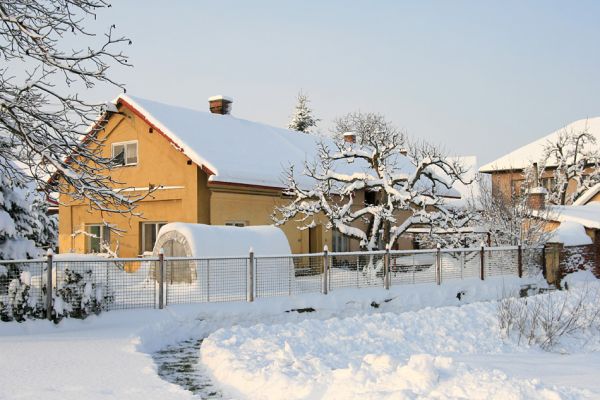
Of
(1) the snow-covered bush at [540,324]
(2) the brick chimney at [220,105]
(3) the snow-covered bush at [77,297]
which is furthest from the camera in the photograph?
(2) the brick chimney at [220,105]

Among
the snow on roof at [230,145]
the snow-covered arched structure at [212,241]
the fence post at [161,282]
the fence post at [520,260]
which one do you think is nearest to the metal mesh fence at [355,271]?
the snow-covered arched structure at [212,241]

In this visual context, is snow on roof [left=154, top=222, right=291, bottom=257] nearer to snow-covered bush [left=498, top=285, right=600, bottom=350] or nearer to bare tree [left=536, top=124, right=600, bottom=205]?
snow-covered bush [left=498, top=285, right=600, bottom=350]

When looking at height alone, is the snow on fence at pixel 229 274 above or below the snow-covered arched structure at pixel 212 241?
below

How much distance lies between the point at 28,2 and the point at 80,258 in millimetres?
5624

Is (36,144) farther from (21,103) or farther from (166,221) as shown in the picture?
(166,221)

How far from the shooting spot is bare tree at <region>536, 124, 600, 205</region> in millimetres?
39250

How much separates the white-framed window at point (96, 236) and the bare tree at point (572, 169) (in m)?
24.2

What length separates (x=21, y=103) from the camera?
1150 cm

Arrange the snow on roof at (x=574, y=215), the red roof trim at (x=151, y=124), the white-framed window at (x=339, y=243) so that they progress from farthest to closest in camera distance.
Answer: the white-framed window at (x=339, y=243) < the snow on roof at (x=574, y=215) < the red roof trim at (x=151, y=124)

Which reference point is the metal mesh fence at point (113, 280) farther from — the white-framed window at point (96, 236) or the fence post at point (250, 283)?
the white-framed window at point (96, 236)

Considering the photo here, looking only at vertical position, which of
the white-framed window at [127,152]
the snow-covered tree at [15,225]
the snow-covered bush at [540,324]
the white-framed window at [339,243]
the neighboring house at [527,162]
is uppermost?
the neighboring house at [527,162]

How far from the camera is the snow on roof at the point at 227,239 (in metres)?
18.5

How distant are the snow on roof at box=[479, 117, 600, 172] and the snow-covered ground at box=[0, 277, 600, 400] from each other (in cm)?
2744

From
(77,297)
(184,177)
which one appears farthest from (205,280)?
(184,177)
